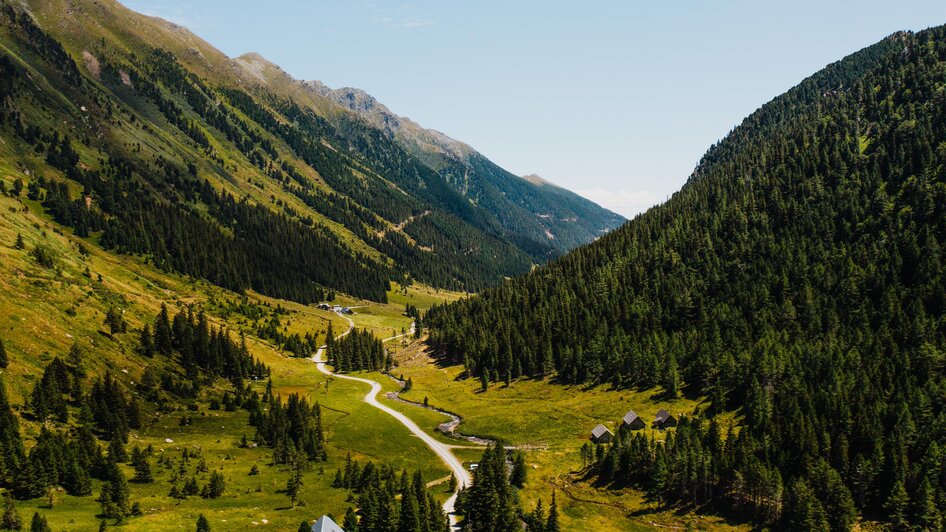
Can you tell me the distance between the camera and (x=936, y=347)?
122812mm

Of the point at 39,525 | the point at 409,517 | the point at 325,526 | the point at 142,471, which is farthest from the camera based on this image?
the point at 142,471

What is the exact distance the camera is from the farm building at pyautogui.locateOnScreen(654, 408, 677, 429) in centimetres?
11725

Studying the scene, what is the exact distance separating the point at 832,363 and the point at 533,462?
245 ft

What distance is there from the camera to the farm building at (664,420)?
385 feet

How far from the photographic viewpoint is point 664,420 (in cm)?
11756

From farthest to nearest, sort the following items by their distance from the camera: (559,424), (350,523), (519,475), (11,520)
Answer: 1. (559,424)
2. (519,475)
3. (350,523)
4. (11,520)

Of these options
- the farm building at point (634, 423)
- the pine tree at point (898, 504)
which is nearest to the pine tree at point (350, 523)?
the farm building at point (634, 423)

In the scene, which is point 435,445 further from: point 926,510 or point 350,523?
point 926,510

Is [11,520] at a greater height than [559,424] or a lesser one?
greater

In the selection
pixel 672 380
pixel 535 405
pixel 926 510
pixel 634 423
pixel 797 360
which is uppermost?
pixel 797 360

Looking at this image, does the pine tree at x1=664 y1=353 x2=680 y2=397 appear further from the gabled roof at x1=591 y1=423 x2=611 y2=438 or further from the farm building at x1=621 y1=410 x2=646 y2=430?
the gabled roof at x1=591 y1=423 x2=611 y2=438

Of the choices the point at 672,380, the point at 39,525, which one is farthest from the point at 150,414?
the point at 672,380

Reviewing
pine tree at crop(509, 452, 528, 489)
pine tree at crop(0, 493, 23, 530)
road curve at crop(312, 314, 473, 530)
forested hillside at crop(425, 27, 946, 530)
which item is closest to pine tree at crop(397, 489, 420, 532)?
road curve at crop(312, 314, 473, 530)

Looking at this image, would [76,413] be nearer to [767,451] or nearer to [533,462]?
[533,462]
